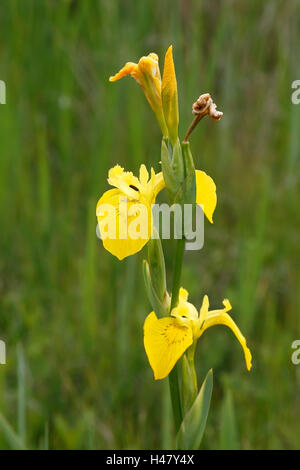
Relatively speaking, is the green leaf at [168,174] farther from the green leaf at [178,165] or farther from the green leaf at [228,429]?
the green leaf at [228,429]

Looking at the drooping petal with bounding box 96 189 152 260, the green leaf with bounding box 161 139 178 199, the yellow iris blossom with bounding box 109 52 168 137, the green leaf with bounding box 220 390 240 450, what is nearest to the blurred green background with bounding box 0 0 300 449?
the green leaf with bounding box 220 390 240 450

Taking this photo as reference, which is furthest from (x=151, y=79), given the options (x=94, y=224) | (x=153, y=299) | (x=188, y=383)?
(x=94, y=224)

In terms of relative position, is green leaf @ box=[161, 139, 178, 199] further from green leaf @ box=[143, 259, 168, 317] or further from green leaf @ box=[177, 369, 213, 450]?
green leaf @ box=[177, 369, 213, 450]

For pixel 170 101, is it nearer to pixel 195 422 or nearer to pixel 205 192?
pixel 205 192

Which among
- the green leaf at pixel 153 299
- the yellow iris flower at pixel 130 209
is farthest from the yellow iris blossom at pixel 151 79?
the green leaf at pixel 153 299

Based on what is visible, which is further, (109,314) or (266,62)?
(266,62)


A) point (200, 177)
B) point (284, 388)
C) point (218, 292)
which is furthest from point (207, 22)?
point (200, 177)
